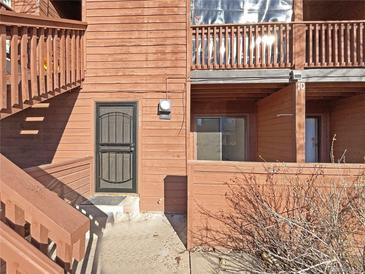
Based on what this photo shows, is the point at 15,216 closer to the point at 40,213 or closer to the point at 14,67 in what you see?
the point at 40,213

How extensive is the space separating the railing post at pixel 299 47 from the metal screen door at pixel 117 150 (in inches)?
139

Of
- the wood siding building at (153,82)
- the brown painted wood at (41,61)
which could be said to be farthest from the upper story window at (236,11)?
the brown painted wood at (41,61)

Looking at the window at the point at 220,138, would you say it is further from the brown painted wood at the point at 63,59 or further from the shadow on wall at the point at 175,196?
the brown painted wood at the point at 63,59

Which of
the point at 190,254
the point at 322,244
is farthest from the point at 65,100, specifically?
the point at 322,244

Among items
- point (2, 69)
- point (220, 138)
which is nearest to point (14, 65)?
point (2, 69)

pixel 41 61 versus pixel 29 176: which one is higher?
pixel 41 61

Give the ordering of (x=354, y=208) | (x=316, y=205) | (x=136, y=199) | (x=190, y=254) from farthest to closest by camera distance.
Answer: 1. (x=136, y=199)
2. (x=190, y=254)
3. (x=316, y=205)
4. (x=354, y=208)

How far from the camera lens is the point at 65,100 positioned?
642 cm

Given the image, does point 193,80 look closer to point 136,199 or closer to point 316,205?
point 136,199

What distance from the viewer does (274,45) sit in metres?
6.16

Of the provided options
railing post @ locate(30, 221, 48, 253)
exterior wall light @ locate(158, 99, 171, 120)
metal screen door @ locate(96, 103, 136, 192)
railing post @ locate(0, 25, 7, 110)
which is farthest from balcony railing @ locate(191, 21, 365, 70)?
railing post @ locate(30, 221, 48, 253)

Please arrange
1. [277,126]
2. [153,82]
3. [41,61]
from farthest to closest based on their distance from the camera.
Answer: [277,126]
[153,82]
[41,61]

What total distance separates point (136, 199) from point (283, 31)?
4697 millimetres

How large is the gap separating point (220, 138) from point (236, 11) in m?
3.64
